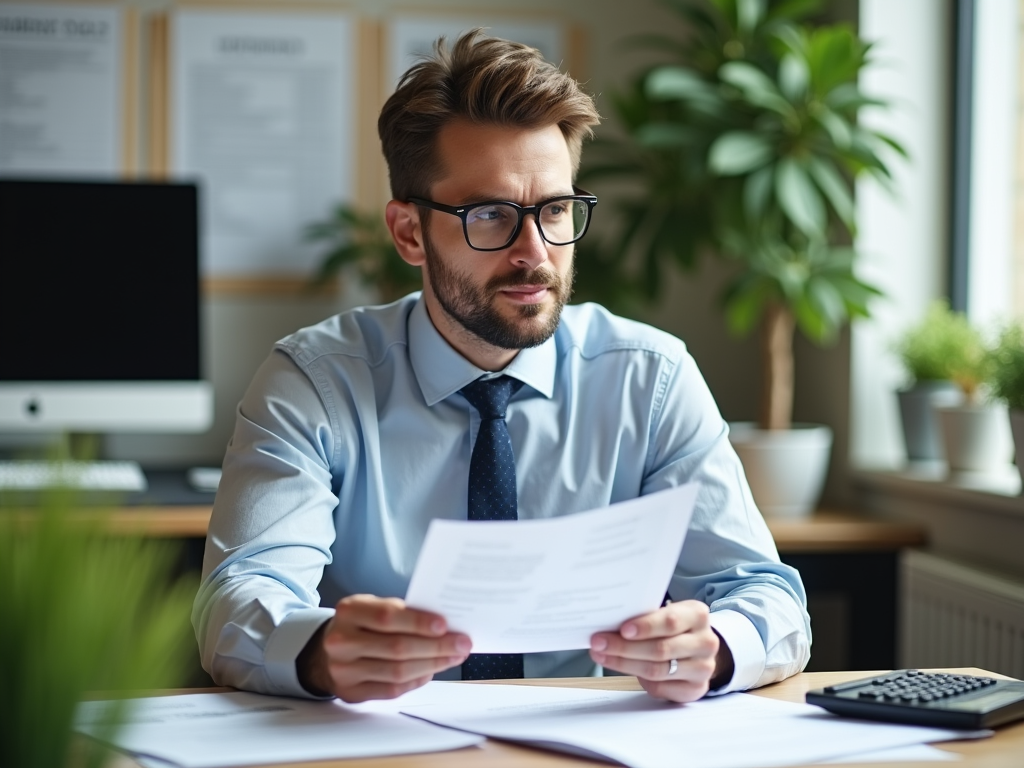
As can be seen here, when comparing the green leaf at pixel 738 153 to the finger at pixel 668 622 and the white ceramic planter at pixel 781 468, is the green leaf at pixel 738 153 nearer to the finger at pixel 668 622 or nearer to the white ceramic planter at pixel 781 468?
the white ceramic planter at pixel 781 468

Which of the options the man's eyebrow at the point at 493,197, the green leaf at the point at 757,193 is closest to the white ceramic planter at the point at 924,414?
the green leaf at the point at 757,193

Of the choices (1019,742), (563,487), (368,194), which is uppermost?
(368,194)

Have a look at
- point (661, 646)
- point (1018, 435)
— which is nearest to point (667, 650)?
point (661, 646)

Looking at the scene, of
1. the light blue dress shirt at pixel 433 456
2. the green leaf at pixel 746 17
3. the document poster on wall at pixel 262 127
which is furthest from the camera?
the document poster on wall at pixel 262 127

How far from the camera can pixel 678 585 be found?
4.83 feet

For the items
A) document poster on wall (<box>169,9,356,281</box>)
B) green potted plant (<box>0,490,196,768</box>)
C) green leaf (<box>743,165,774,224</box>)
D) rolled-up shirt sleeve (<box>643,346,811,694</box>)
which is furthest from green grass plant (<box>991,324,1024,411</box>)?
green potted plant (<box>0,490,196,768</box>)

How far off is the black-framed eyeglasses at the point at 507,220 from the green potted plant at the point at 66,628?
35.8 inches

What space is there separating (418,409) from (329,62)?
173cm

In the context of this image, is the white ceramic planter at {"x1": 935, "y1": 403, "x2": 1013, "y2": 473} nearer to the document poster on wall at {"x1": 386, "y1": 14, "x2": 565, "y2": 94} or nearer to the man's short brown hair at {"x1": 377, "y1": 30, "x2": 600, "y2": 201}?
the man's short brown hair at {"x1": 377, "y1": 30, "x2": 600, "y2": 201}

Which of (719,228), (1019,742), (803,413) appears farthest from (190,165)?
(1019,742)

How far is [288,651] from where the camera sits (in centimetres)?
112

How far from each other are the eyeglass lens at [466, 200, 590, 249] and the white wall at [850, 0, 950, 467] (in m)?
1.32

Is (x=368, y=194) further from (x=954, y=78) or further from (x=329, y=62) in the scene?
(x=954, y=78)

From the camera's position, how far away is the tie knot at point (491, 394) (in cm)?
155
